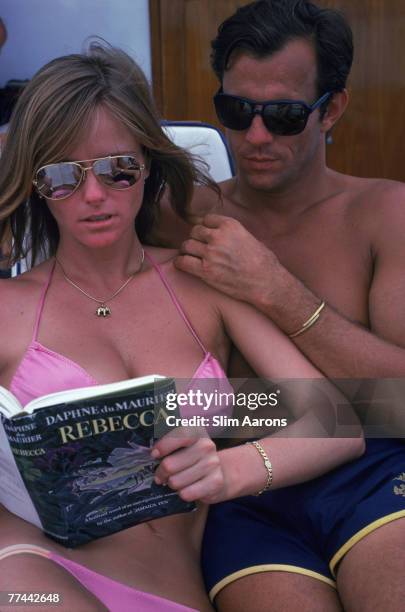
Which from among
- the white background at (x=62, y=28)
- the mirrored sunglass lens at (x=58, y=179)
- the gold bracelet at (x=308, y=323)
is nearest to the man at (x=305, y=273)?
the gold bracelet at (x=308, y=323)

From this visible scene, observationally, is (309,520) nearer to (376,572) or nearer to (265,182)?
(376,572)

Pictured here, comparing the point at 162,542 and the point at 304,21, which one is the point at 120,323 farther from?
the point at 304,21

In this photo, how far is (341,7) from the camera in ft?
14.4

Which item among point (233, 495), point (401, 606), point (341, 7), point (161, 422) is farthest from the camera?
point (341, 7)

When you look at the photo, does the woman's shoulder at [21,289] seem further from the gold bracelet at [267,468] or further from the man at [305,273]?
the gold bracelet at [267,468]

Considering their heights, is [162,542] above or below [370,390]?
below

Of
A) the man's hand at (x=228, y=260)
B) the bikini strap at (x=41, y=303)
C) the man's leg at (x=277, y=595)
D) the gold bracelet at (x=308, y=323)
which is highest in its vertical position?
the man's hand at (x=228, y=260)

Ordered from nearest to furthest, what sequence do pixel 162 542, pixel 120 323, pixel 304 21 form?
1. pixel 162 542
2. pixel 120 323
3. pixel 304 21

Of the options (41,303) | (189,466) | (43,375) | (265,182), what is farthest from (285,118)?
(189,466)

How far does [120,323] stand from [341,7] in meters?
2.99

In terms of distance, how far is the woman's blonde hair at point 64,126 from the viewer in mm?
1862

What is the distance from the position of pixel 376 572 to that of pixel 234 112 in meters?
1.19

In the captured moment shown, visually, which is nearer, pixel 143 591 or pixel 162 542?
pixel 143 591

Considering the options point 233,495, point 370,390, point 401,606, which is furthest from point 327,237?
point 401,606
